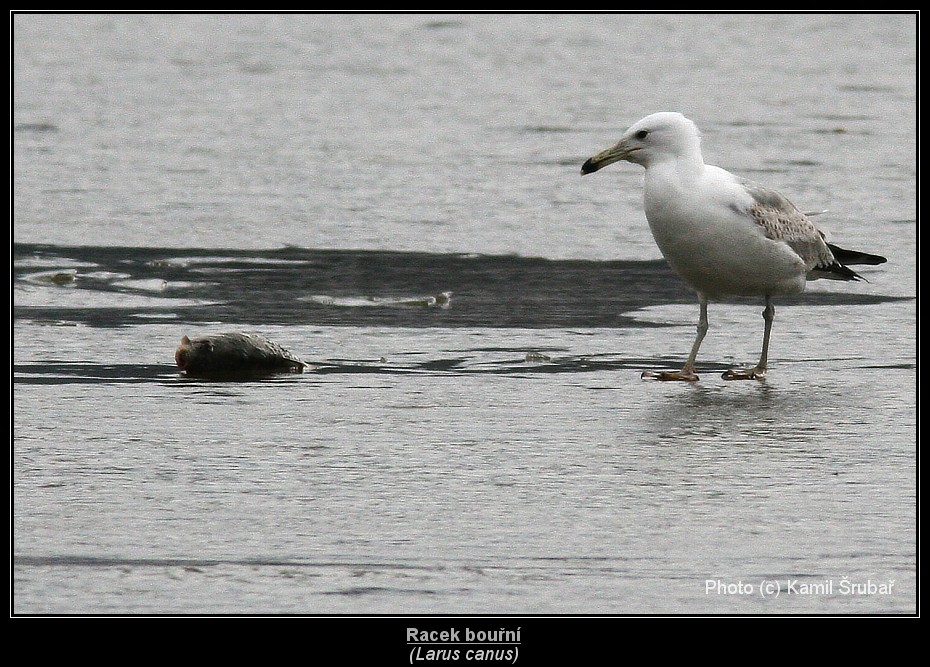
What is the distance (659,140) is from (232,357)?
7.00 ft

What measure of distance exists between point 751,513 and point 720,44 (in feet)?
61.2

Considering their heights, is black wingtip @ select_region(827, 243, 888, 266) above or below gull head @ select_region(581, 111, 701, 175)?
below

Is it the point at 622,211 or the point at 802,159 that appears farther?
the point at 802,159

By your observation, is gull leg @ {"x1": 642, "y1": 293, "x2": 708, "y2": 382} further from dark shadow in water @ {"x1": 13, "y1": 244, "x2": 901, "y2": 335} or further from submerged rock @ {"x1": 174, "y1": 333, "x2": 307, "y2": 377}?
submerged rock @ {"x1": 174, "y1": 333, "x2": 307, "y2": 377}

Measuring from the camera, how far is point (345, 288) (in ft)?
32.8

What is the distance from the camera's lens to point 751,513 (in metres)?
5.73

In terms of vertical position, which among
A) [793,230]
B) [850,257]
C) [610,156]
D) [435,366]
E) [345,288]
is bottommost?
[435,366]

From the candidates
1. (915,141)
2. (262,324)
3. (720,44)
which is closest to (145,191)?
(262,324)

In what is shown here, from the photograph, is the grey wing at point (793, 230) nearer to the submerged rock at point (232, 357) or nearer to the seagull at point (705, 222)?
the seagull at point (705, 222)

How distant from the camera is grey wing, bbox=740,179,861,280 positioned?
834 cm

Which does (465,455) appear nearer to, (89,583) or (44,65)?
(89,583)

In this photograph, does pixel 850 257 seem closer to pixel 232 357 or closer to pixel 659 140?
pixel 659 140

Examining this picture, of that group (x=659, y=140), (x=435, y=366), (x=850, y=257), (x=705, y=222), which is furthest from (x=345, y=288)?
(x=850, y=257)

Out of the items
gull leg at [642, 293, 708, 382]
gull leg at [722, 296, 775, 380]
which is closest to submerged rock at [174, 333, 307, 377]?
gull leg at [642, 293, 708, 382]
